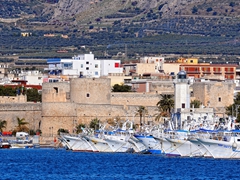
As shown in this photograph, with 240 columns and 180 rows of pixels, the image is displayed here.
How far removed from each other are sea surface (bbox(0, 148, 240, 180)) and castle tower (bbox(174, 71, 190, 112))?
19.7 feet

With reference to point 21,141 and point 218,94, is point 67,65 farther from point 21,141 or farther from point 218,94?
point 21,141

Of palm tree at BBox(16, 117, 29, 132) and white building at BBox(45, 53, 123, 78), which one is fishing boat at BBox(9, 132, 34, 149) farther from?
white building at BBox(45, 53, 123, 78)

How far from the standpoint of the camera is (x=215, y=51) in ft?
550

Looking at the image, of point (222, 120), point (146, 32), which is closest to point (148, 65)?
point (222, 120)

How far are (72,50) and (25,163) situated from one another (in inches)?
4260

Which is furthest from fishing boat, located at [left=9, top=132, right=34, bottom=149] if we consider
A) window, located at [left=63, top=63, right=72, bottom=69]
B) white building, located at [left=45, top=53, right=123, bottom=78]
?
window, located at [left=63, top=63, right=72, bottom=69]

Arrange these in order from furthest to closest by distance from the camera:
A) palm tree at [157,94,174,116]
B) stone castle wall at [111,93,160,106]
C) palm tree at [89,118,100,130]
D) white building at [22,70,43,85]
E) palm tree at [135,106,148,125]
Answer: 1. white building at [22,70,43,85]
2. stone castle wall at [111,93,160,106]
3. palm tree at [135,106,148,125]
4. palm tree at [89,118,100,130]
5. palm tree at [157,94,174,116]

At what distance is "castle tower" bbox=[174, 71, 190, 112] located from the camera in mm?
83562

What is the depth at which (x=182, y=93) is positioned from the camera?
83.9 m

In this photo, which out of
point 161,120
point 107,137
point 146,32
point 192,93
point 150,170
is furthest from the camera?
point 146,32

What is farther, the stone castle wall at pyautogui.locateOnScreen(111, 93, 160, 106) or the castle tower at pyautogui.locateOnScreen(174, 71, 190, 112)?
the stone castle wall at pyautogui.locateOnScreen(111, 93, 160, 106)

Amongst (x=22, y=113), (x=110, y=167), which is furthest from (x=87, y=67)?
(x=110, y=167)

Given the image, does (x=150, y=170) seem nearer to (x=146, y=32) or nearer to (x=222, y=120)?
(x=222, y=120)

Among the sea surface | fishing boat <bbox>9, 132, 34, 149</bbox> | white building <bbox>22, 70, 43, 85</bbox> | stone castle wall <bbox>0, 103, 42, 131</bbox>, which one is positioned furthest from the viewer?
white building <bbox>22, 70, 43, 85</bbox>
